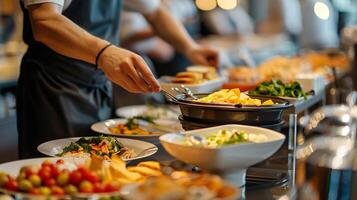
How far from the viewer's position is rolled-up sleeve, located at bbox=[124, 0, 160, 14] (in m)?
3.35

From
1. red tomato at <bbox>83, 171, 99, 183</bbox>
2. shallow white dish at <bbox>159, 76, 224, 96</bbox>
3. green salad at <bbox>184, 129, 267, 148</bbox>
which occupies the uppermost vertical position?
green salad at <bbox>184, 129, 267, 148</bbox>

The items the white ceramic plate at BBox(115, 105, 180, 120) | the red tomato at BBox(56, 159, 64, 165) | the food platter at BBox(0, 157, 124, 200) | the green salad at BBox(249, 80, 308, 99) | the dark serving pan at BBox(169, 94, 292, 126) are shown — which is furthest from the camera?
the white ceramic plate at BBox(115, 105, 180, 120)

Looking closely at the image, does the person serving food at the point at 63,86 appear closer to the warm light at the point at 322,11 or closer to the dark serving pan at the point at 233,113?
the dark serving pan at the point at 233,113

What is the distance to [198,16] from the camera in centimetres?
898

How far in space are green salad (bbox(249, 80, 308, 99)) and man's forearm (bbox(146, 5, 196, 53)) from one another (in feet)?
3.11

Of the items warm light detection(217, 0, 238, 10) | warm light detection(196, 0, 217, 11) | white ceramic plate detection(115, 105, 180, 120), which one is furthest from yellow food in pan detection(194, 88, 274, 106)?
warm light detection(196, 0, 217, 11)

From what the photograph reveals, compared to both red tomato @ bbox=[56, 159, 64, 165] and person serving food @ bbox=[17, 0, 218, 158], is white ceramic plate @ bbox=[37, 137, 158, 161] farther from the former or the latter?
person serving food @ bbox=[17, 0, 218, 158]

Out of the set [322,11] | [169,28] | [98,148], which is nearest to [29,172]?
[98,148]

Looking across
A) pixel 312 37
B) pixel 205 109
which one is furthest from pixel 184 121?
pixel 312 37

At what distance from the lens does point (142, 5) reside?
3.39 m

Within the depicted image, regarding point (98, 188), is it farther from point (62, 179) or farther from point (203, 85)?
point (203, 85)

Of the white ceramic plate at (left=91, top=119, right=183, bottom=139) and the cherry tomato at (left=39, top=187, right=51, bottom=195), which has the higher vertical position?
the cherry tomato at (left=39, top=187, right=51, bottom=195)

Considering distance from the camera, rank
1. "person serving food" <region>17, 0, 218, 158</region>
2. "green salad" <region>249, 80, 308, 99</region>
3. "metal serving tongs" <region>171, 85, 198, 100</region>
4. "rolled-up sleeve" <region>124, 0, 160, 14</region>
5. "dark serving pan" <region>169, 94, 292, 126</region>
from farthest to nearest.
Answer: "rolled-up sleeve" <region>124, 0, 160, 14</region> → "person serving food" <region>17, 0, 218, 158</region> → "green salad" <region>249, 80, 308, 99</region> → "metal serving tongs" <region>171, 85, 198, 100</region> → "dark serving pan" <region>169, 94, 292, 126</region>

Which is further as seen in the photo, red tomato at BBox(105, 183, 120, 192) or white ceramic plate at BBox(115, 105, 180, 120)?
white ceramic plate at BBox(115, 105, 180, 120)
